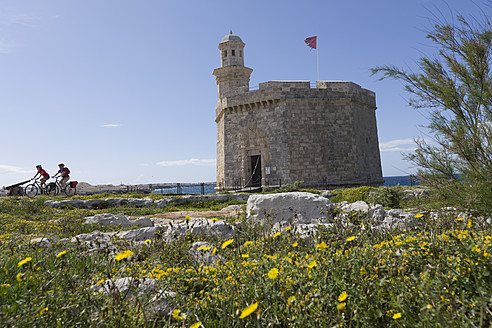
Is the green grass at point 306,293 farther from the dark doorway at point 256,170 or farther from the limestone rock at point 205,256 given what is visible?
the dark doorway at point 256,170

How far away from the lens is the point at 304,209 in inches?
251

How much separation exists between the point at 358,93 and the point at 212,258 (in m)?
21.1

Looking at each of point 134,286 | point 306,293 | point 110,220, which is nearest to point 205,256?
point 134,286

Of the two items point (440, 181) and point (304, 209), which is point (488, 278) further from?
point (304, 209)

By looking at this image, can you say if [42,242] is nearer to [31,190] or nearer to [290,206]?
[290,206]

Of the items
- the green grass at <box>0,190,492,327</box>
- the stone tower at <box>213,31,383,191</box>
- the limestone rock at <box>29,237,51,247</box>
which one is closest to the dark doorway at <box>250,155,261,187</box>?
the stone tower at <box>213,31,383,191</box>

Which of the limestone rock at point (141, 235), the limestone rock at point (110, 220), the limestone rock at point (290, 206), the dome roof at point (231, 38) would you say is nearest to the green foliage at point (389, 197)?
the limestone rock at point (290, 206)

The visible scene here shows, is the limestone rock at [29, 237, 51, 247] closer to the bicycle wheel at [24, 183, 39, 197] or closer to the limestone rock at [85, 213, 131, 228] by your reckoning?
the limestone rock at [85, 213, 131, 228]

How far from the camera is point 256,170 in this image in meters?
21.8

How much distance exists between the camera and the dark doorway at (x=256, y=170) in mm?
21297

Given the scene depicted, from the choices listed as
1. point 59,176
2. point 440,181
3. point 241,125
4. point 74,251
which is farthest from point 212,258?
point 241,125

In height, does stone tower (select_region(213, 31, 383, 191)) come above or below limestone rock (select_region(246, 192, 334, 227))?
above

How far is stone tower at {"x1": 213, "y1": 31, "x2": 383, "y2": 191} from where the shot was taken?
20.0 metres

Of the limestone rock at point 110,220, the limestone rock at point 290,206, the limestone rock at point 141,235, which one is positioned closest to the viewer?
the limestone rock at point 141,235
